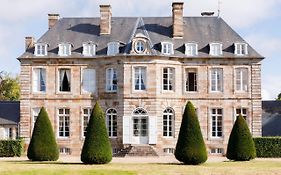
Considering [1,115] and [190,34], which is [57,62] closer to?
[1,115]

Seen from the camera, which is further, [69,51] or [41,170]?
[69,51]

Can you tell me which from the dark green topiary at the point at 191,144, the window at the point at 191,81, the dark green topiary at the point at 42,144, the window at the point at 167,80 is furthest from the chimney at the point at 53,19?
the dark green topiary at the point at 191,144

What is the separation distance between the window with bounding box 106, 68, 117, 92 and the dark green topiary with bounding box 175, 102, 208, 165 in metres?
10.6

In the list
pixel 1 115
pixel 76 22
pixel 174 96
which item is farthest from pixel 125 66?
pixel 1 115

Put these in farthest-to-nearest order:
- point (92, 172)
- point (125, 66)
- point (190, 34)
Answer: point (190, 34), point (125, 66), point (92, 172)

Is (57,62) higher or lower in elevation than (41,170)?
higher

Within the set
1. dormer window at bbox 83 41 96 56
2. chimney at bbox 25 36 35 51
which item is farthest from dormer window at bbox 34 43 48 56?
A: dormer window at bbox 83 41 96 56

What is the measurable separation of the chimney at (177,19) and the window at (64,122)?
896cm

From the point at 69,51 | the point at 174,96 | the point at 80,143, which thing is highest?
the point at 69,51

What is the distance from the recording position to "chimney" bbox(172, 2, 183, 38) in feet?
137

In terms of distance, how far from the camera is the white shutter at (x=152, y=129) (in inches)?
1560

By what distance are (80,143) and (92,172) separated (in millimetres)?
15173

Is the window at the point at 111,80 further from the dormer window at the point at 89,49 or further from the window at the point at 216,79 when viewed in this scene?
the window at the point at 216,79

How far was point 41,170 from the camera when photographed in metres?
26.0
